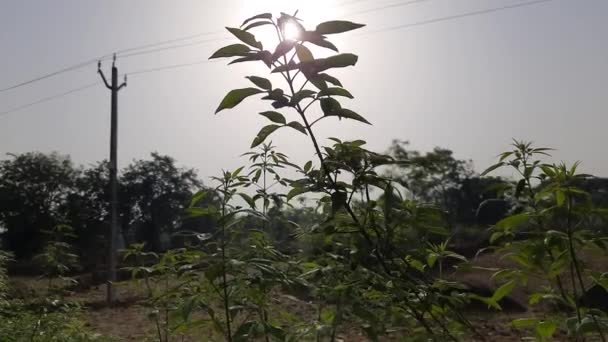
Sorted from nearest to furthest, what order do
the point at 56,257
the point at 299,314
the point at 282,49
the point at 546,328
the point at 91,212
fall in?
the point at 282,49, the point at 546,328, the point at 56,257, the point at 299,314, the point at 91,212

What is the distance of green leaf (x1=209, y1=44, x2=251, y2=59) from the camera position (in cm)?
110

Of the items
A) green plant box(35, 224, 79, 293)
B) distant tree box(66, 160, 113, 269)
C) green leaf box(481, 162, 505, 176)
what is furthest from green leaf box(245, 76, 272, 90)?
distant tree box(66, 160, 113, 269)

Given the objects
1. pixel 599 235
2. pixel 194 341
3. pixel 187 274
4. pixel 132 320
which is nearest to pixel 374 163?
pixel 599 235

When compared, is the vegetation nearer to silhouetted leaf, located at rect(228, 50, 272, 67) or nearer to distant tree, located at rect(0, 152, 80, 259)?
silhouetted leaf, located at rect(228, 50, 272, 67)

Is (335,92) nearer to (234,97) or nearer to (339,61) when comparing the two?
(339,61)

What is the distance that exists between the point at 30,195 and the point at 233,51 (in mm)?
28372

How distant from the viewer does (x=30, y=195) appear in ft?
87.4

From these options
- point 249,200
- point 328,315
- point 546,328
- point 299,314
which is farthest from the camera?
point 299,314

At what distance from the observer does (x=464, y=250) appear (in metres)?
13.2

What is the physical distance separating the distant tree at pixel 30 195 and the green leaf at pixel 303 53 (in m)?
26.3

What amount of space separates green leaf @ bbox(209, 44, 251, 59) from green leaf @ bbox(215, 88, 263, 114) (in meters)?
0.07

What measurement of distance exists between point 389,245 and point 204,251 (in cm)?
82

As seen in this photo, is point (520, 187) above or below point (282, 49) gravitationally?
below

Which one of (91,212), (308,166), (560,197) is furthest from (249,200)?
(91,212)
